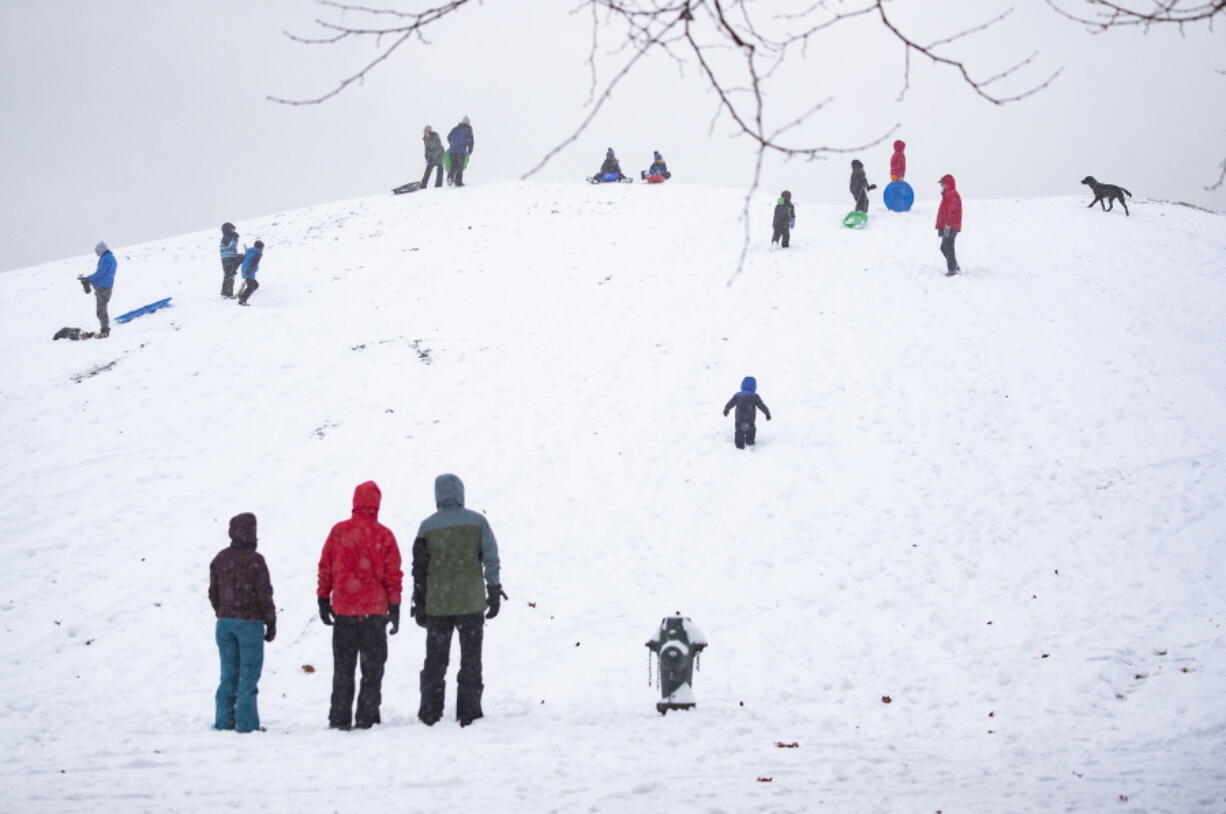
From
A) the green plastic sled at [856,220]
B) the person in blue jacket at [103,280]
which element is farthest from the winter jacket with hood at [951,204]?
the person in blue jacket at [103,280]

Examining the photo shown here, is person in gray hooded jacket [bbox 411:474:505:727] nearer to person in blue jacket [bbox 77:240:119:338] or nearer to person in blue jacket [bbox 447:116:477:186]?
person in blue jacket [bbox 77:240:119:338]

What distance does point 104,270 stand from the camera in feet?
56.1

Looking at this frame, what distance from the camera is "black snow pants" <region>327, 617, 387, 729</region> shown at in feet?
20.7

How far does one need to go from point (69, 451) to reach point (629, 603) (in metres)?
9.60

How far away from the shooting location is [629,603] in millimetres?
9562

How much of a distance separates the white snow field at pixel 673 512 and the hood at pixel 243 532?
142 cm

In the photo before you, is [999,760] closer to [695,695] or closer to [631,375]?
[695,695]

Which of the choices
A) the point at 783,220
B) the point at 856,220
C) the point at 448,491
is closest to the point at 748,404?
the point at 448,491

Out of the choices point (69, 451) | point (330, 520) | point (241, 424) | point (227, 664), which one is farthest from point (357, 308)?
point (227, 664)

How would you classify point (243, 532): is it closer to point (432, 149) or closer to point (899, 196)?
point (899, 196)

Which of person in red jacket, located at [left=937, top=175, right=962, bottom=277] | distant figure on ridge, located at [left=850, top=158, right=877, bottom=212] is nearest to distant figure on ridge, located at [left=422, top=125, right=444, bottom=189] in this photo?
distant figure on ridge, located at [left=850, top=158, right=877, bottom=212]

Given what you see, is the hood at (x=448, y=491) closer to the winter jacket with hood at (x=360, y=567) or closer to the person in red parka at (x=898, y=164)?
the winter jacket with hood at (x=360, y=567)

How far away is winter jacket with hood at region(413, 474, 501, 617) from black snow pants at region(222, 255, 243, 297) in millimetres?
15266

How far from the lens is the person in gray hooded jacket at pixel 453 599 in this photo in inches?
251
